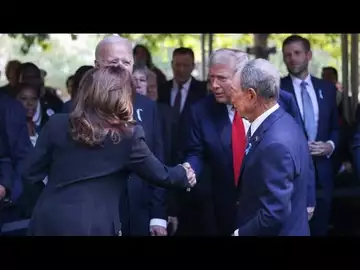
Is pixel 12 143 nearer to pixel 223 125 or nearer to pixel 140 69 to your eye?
pixel 140 69

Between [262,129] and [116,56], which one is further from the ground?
[116,56]

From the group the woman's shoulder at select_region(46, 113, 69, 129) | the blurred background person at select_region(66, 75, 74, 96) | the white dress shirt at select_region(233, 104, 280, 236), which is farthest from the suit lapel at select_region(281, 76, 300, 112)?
the woman's shoulder at select_region(46, 113, 69, 129)

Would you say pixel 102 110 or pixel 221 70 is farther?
pixel 221 70

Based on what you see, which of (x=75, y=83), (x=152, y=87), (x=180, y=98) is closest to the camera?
(x=75, y=83)

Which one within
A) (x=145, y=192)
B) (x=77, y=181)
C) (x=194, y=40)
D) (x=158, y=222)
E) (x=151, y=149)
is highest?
(x=194, y=40)

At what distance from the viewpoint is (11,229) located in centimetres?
435

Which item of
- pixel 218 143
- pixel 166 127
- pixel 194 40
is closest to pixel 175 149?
pixel 166 127

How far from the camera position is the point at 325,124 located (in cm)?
471

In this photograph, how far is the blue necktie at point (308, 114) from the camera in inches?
180

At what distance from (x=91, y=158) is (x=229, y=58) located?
0.91 m

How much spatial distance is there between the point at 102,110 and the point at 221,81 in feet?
2.45

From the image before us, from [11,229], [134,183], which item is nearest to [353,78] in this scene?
[134,183]

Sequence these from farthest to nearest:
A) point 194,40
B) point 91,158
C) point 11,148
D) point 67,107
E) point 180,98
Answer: point 194,40 < point 180,98 < point 11,148 < point 67,107 < point 91,158
